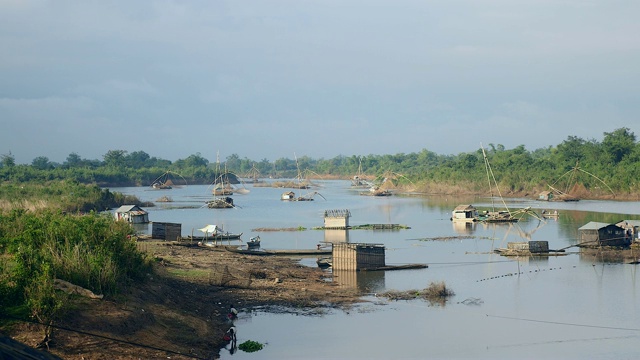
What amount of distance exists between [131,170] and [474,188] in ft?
185

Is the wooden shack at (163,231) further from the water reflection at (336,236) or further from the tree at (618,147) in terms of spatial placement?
the tree at (618,147)

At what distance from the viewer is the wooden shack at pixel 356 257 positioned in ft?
91.9

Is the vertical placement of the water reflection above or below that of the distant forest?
below

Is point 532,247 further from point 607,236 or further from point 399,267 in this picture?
point 399,267

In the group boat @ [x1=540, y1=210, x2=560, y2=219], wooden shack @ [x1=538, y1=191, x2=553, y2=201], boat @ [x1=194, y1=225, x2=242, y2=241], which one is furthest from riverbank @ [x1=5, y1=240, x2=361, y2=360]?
wooden shack @ [x1=538, y1=191, x2=553, y2=201]

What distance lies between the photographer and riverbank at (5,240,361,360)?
44.4ft

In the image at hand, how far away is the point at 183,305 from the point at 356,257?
10.4 metres

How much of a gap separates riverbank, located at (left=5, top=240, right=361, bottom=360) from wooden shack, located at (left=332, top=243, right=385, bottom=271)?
0.91m

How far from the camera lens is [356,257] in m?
28.0

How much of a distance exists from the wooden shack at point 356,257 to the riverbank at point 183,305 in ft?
3.00

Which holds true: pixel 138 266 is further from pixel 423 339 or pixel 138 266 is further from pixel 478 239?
pixel 478 239

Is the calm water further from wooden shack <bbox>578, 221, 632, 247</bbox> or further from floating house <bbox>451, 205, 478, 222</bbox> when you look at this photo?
floating house <bbox>451, 205, 478, 222</bbox>

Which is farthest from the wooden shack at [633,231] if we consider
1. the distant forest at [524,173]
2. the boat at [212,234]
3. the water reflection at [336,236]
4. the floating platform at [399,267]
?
the distant forest at [524,173]

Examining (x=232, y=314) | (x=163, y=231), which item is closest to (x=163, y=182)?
(x=163, y=231)
